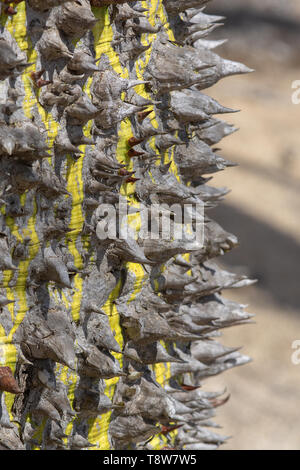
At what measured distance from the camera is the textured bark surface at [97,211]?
2.79 feet

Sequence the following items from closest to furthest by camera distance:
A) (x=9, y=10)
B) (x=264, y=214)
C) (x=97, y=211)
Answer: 1. (x=9, y=10)
2. (x=97, y=211)
3. (x=264, y=214)

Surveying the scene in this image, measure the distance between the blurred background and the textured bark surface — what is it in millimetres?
1424

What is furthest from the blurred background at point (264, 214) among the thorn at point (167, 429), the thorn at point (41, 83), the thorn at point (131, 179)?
the thorn at point (41, 83)

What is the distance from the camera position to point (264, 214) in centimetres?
416

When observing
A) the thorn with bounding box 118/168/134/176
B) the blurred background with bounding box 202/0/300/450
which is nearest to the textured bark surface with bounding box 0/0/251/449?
the thorn with bounding box 118/168/134/176

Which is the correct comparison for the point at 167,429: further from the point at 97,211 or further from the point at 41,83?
the point at 41,83

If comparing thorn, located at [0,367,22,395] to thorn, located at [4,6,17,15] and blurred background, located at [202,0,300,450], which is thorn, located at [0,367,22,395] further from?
blurred background, located at [202,0,300,450]

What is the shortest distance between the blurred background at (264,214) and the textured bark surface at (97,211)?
56.1 inches

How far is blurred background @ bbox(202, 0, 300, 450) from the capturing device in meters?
2.76

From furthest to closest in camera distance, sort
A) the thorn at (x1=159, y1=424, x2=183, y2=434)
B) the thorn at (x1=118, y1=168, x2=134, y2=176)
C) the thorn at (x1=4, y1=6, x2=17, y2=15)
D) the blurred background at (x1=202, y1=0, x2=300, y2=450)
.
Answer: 1. the blurred background at (x1=202, y1=0, x2=300, y2=450)
2. the thorn at (x1=159, y1=424, x2=183, y2=434)
3. the thorn at (x1=118, y1=168, x2=134, y2=176)
4. the thorn at (x1=4, y1=6, x2=17, y2=15)

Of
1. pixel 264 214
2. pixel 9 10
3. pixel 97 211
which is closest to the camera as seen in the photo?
pixel 9 10

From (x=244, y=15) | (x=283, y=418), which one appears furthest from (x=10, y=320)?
(x=244, y=15)

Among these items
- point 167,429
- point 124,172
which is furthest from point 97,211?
point 167,429

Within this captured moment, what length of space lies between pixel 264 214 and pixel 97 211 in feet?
10.7
